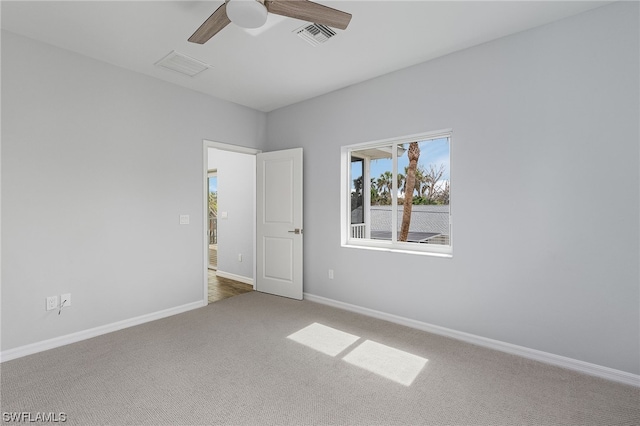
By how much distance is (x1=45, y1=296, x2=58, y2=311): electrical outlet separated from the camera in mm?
2719

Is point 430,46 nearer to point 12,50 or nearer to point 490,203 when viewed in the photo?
point 490,203

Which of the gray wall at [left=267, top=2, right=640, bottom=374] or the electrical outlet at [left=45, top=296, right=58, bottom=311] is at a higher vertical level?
the gray wall at [left=267, top=2, right=640, bottom=374]

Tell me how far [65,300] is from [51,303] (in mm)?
99

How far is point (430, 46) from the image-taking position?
2795 mm

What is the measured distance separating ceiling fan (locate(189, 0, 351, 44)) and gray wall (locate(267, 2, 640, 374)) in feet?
5.03

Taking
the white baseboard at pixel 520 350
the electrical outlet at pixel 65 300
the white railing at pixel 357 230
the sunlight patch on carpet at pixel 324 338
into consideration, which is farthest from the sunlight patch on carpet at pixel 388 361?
the electrical outlet at pixel 65 300

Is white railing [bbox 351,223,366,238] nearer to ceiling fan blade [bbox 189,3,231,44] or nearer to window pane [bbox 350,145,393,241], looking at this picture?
window pane [bbox 350,145,393,241]

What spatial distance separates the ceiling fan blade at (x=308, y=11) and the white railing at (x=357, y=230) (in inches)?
95.2

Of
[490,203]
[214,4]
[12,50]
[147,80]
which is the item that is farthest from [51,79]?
[490,203]

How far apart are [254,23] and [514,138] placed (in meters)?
2.23

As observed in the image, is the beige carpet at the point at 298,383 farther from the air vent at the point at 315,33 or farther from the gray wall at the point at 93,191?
the air vent at the point at 315,33

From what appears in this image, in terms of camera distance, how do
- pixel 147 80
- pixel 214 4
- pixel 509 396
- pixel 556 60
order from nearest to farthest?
pixel 509 396, pixel 214 4, pixel 556 60, pixel 147 80

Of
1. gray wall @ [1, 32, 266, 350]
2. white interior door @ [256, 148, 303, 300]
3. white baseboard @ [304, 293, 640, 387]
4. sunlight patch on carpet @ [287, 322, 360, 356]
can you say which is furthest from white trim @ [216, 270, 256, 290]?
white baseboard @ [304, 293, 640, 387]

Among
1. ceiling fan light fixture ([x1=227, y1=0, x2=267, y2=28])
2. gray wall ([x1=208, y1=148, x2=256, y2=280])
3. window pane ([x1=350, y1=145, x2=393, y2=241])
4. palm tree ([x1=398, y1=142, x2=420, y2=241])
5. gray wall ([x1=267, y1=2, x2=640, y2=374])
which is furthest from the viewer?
gray wall ([x1=208, y1=148, x2=256, y2=280])
